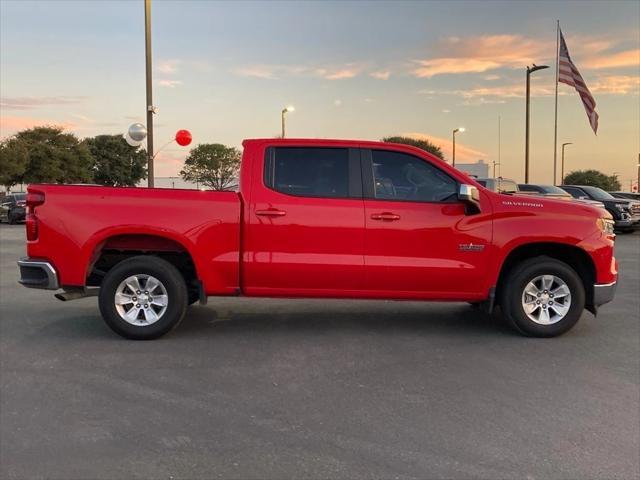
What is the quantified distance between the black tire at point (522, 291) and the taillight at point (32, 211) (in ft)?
16.2

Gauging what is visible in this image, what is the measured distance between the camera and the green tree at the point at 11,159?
2010 inches

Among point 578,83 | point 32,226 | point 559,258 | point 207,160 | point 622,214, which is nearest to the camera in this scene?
point 32,226

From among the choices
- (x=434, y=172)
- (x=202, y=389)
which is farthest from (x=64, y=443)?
(x=434, y=172)

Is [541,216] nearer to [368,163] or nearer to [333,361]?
[368,163]

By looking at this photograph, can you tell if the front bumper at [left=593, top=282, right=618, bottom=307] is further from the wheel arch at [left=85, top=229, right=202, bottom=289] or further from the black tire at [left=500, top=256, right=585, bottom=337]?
the wheel arch at [left=85, top=229, right=202, bottom=289]

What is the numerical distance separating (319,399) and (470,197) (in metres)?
2.65

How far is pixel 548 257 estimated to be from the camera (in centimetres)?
619

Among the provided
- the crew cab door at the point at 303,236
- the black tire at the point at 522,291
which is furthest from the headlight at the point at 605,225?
the crew cab door at the point at 303,236

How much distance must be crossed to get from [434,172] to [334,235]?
1.27 m

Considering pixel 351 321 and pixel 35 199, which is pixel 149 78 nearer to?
pixel 35 199

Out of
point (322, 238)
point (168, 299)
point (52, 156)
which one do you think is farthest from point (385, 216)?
point (52, 156)

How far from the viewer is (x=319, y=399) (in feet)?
14.1

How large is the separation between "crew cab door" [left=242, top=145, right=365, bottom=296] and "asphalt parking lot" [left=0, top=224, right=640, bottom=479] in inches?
24.2

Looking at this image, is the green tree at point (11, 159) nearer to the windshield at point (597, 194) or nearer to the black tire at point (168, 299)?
the windshield at point (597, 194)
